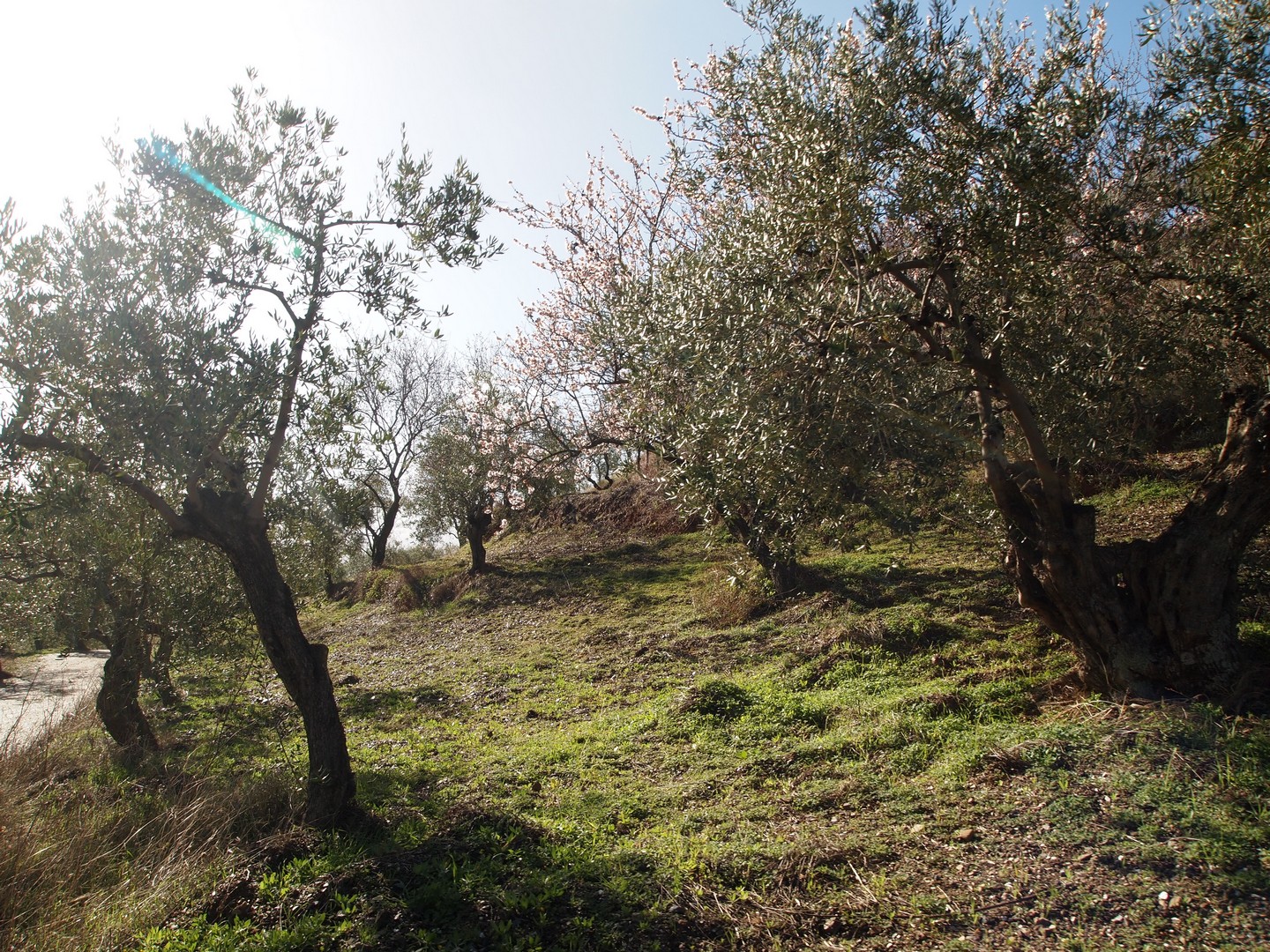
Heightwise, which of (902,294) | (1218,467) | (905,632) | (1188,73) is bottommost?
(905,632)

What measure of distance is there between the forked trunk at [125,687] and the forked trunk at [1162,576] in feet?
32.7

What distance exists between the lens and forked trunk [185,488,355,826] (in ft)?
23.2

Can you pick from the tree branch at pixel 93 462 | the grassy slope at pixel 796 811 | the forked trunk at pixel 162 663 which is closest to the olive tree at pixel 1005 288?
the grassy slope at pixel 796 811

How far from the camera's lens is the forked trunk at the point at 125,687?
9.36 metres

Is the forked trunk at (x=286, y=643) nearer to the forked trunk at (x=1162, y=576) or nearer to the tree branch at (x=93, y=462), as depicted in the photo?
the tree branch at (x=93, y=462)

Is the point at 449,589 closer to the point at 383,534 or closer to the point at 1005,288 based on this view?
the point at 383,534

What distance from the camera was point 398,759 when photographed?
32.0ft

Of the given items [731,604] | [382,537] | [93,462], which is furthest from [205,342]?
[382,537]

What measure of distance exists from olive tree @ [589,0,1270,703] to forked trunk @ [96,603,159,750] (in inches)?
284

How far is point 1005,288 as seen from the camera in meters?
7.12

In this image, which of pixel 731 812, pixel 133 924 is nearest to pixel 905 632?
pixel 731 812

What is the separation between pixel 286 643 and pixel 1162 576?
8.13 meters

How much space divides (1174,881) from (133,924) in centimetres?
669

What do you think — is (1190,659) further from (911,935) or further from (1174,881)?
(911,935)
